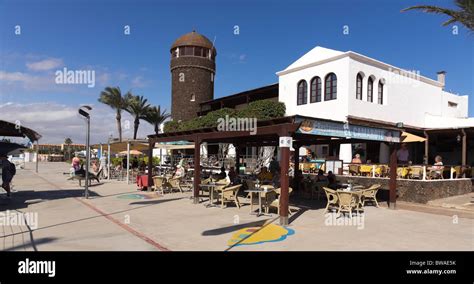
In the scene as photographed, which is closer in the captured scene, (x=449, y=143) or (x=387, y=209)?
(x=387, y=209)

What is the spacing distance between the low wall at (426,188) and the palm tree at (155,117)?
3688 centimetres

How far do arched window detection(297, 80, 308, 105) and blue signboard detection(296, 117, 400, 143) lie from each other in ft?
37.2

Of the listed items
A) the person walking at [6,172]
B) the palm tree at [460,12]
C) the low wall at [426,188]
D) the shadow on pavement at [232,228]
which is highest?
the palm tree at [460,12]

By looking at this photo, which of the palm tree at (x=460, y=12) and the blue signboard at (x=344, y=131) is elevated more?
the palm tree at (x=460, y=12)

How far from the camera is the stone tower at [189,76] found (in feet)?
122

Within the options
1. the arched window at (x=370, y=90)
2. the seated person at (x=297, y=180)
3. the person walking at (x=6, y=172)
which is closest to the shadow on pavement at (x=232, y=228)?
the seated person at (x=297, y=180)

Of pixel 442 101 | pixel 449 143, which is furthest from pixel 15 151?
pixel 442 101

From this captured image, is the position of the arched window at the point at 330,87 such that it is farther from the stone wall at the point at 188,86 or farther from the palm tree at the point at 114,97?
the palm tree at the point at 114,97

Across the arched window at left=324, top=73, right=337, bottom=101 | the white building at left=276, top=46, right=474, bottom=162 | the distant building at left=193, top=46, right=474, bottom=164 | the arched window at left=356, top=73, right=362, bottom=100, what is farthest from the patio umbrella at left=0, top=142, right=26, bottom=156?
the arched window at left=356, top=73, right=362, bottom=100

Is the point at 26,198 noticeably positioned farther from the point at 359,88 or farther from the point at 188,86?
the point at 188,86

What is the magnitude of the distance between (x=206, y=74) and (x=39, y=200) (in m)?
27.7
